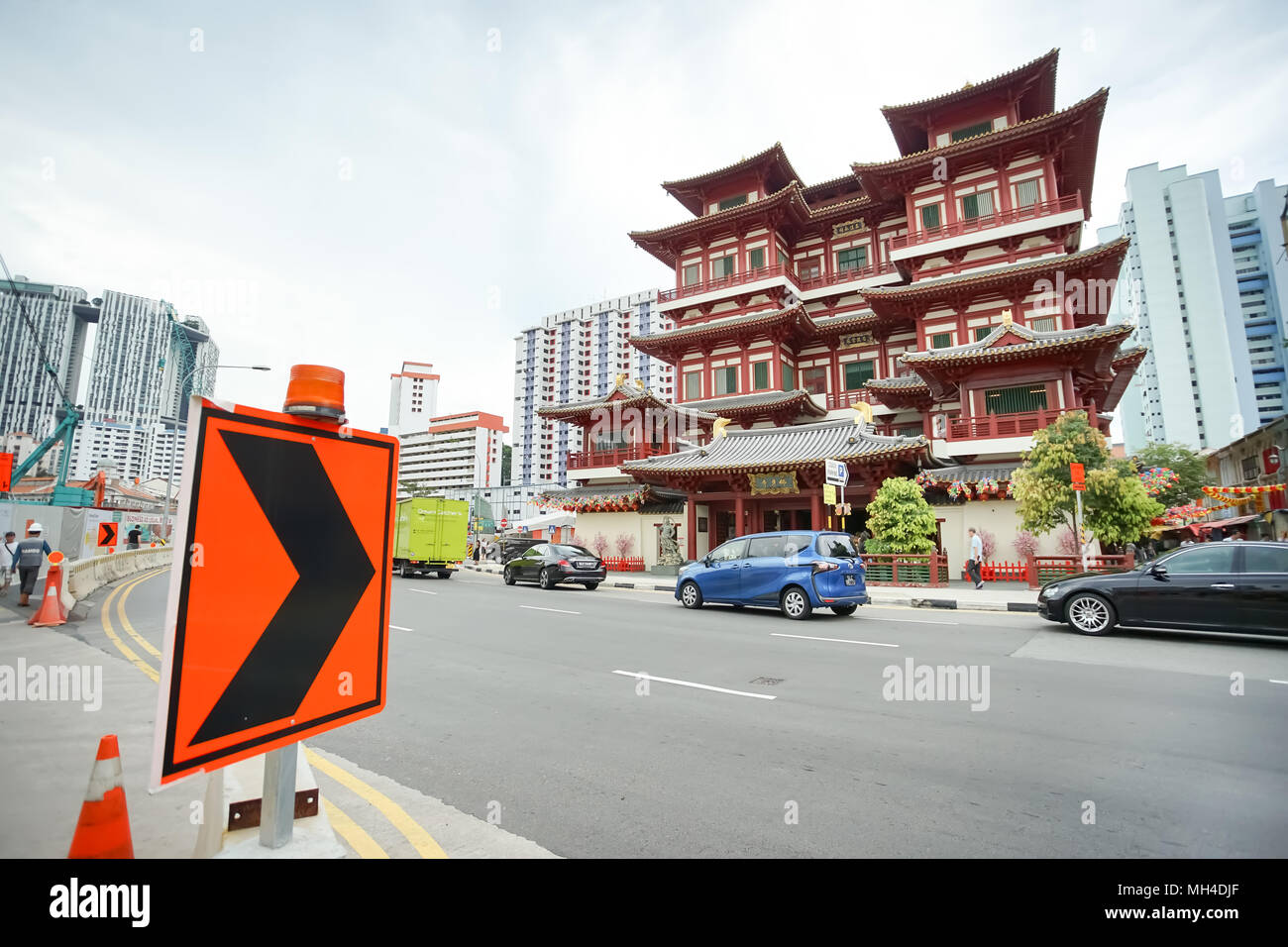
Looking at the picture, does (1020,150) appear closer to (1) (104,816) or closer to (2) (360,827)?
(2) (360,827)

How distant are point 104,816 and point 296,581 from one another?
1247 mm

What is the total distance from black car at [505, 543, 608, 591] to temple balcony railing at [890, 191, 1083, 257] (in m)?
19.4

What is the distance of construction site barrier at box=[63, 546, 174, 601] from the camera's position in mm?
13282

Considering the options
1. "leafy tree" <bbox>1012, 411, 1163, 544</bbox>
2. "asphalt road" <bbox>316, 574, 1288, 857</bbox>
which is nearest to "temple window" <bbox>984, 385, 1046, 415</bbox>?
"leafy tree" <bbox>1012, 411, 1163, 544</bbox>

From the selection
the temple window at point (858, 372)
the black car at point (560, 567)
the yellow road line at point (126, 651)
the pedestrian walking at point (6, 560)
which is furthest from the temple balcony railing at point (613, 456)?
the pedestrian walking at point (6, 560)

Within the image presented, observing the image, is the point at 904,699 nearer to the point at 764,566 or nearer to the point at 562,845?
the point at 562,845

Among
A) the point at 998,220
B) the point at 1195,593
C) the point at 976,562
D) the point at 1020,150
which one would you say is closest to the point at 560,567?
A: the point at 976,562

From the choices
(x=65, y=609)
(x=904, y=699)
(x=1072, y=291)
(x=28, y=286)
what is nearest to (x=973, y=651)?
(x=904, y=699)

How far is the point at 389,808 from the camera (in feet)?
10.7

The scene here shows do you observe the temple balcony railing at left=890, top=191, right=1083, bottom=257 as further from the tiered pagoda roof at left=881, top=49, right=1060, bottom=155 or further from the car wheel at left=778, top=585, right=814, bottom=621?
the car wheel at left=778, top=585, right=814, bottom=621

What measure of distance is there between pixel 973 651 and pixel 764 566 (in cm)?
466

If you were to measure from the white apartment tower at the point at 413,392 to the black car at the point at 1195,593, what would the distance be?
13339cm

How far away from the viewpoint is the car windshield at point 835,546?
11.8 meters

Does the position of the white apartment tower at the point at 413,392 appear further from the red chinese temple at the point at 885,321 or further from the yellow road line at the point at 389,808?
the yellow road line at the point at 389,808
